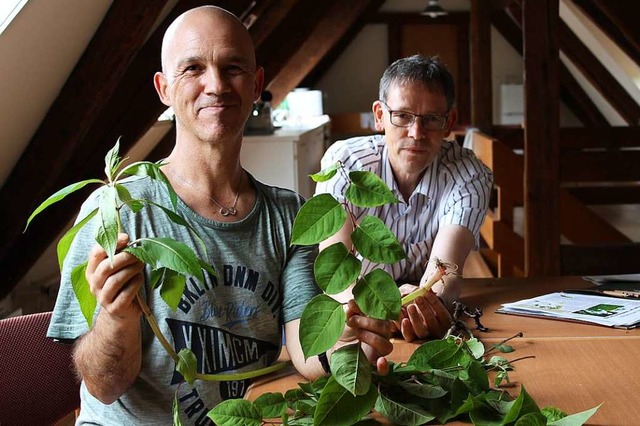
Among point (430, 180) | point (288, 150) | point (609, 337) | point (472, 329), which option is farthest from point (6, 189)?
point (288, 150)

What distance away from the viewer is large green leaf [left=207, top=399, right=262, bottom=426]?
1187 millimetres

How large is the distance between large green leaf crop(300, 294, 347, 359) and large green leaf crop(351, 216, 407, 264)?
84 millimetres

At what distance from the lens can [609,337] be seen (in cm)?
175

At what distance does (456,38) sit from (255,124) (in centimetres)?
499

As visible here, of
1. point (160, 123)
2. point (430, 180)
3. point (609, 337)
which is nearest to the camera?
point (609, 337)

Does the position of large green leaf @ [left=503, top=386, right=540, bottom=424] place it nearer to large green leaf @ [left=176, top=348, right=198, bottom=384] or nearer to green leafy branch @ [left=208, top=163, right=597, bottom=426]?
green leafy branch @ [left=208, top=163, right=597, bottom=426]

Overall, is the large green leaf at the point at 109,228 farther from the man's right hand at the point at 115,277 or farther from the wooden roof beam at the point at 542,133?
the wooden roof beam at the point at 542,133

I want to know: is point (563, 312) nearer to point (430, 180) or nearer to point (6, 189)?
point (430, 180)

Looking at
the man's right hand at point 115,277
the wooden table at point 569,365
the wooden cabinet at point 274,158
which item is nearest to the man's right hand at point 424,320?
the wooden table at point 569,365

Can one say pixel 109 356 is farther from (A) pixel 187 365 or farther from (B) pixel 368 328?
(B) pixel 368 328

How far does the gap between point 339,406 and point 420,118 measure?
1127 millimetres

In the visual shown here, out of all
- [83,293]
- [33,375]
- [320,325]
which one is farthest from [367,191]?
[33,375]

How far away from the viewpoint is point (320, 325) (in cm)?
116

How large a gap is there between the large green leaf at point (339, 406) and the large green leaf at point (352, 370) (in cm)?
2
